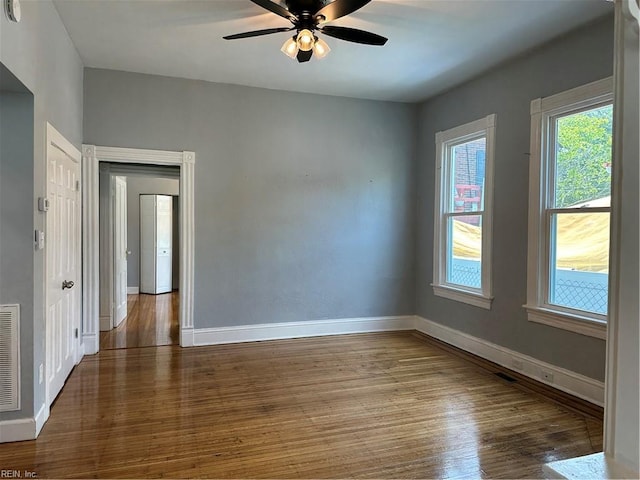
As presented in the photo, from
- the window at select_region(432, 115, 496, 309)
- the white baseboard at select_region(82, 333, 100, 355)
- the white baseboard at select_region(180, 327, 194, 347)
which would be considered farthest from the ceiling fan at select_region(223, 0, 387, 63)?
the white baseboard at select_region(82, 333, 100, 355)

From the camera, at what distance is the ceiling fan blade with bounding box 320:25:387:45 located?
9.35 feet

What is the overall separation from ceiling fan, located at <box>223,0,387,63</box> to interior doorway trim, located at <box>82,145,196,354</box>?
2.15 m

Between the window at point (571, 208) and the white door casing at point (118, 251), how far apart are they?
4.92 meters

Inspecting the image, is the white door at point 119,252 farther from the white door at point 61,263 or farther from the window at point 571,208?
the window at point 571,208

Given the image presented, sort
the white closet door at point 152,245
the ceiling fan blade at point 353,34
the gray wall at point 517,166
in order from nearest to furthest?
the ceiling fan blade at point 353,34, the gray wall at point 517,166, the white closet door at point 152,245

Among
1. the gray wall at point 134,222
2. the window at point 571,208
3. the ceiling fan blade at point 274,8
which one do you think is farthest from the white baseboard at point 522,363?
the gray wall at point 134,222

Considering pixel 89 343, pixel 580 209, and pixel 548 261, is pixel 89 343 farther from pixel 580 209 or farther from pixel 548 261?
pixel 580 209

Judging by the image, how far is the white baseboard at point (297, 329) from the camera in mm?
4887

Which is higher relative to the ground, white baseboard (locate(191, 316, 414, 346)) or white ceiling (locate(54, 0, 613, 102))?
white ceiling (locate(54, 0, 613, 102))

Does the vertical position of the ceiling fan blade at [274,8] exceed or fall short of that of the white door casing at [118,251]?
it exceeds it

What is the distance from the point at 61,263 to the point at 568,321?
4206 mm

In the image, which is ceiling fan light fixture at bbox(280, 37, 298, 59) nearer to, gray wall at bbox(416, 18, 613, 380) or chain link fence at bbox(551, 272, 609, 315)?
gray wall at bbox(416, 18, 613, 380)

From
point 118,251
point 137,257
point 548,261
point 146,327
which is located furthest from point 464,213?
point 137,257

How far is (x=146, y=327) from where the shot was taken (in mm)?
5660
